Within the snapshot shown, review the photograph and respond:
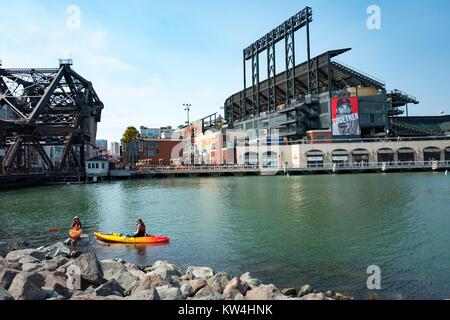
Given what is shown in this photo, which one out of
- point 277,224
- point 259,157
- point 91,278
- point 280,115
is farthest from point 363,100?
point 91,278

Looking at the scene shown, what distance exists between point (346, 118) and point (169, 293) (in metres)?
103

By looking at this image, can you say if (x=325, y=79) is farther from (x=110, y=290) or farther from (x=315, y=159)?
(x=110, y=290)

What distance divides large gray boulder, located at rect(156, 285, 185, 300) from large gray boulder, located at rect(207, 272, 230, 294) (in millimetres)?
1680

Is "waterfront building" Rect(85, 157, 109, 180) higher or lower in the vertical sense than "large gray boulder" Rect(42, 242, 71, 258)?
higher

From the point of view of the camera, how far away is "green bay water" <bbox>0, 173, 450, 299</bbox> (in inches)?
654

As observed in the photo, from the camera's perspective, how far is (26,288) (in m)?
10.8

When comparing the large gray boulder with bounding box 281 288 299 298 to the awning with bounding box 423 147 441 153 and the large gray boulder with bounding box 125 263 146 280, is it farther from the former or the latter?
the awning with bounding box 423 147 441 153

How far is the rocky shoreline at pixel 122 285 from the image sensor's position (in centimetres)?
1105

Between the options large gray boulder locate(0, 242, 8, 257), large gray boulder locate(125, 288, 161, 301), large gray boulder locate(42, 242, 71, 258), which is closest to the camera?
large gray boulder locate(125, 288, 161, 301)

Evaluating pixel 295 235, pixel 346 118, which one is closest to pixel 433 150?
pixel 346 118

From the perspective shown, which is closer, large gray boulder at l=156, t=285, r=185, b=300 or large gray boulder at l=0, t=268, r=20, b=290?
large gray boulder at l=0, t=268, r=20, b=290

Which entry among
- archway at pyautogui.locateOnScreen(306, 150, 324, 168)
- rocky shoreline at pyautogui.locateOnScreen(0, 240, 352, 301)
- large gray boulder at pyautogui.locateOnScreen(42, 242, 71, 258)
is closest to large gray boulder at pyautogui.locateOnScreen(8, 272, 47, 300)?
rocky shoreline at pyautogui.locateOnScreen(0, 240, 352, 301)

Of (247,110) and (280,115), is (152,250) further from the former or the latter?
(247,110)
